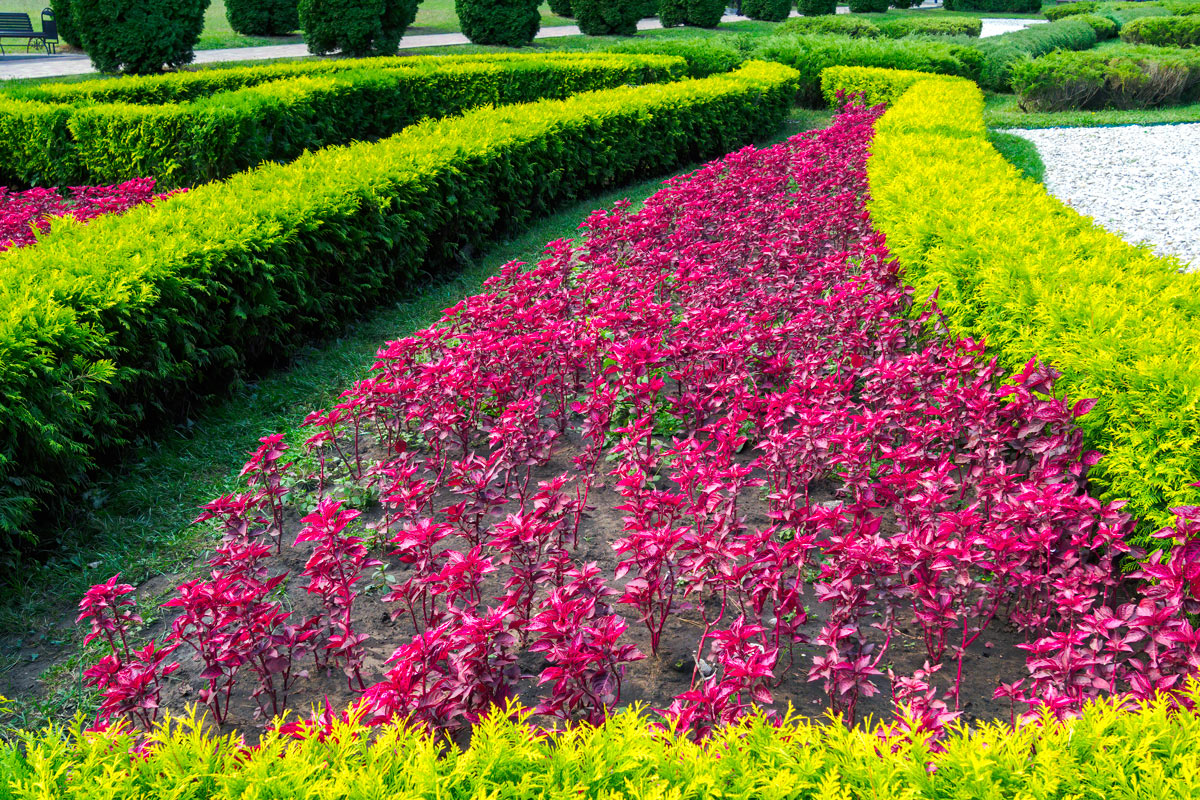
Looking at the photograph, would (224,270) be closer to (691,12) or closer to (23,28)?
(23,28)

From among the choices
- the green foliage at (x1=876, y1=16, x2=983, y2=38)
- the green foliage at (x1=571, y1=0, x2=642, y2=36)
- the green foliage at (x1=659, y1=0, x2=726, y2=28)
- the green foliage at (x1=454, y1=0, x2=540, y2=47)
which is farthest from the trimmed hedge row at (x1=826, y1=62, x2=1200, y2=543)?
the green foliage at (x1=659, y1=0, x2=726, y2=28)

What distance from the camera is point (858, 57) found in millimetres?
19016

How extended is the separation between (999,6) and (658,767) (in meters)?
62.2

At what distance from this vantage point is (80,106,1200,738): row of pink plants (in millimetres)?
2535

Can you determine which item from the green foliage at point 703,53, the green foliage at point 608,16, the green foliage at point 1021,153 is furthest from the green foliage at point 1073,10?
the green foliage at point 1021,153

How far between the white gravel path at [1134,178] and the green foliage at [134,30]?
57.1 feet

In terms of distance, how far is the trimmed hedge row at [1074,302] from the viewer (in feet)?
10.2

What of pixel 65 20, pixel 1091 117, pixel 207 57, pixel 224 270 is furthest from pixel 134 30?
pixel 1091 117

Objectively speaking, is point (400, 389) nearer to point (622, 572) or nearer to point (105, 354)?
point (105, 354)

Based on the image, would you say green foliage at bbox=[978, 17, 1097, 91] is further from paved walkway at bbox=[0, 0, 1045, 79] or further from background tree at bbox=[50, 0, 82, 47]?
background tree at bbox=[50, 0, 82, 47]

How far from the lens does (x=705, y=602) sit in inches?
133

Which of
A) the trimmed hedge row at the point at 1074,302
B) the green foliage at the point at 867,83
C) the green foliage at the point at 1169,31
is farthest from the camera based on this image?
the green foliage at the point at 1169,31

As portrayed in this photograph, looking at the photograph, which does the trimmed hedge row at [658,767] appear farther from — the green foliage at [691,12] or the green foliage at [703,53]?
the green foliage at [691,12]

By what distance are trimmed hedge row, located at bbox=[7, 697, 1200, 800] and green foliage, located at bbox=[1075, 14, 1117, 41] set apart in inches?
1557
